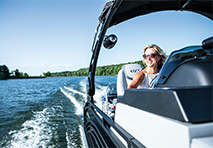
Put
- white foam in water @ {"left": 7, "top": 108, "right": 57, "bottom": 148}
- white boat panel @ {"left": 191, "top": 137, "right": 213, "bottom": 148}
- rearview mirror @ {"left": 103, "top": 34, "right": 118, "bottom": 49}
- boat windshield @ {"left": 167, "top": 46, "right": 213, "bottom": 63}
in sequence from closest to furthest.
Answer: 1. white boat panel @ {"left": 191, "top": 137, "right": 213, "bottom": 148}
2. boat windshield @ {"left": 167, "top": 46, "right": 213, "bottom": 63}
3. rearview mirror @ {"left": 103, "top": 34, "right": 118, "bottom": 49}
4. white foam in water @ {"left": 7, "top": 108, "right": 57, "bottom": 148}

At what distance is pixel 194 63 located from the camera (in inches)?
29.4

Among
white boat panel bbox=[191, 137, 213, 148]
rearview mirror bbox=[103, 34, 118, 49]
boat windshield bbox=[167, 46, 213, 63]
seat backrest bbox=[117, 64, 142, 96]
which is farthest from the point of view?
seat backrest bbox=[117, 64, 142, 96]

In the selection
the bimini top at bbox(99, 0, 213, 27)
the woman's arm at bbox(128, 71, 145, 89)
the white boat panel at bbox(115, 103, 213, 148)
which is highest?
the bimini top at bbox(99, 0, 213, 27)

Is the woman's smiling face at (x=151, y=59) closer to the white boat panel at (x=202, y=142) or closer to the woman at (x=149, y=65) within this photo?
the woman at (x=149, y=65)

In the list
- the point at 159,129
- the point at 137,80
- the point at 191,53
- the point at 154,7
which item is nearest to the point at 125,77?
the point at 137,80

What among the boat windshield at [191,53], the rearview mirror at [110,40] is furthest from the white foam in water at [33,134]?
the boat windshield at [191,53]

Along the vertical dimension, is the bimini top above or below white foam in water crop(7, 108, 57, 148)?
above

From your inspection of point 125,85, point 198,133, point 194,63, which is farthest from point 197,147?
point 125,85

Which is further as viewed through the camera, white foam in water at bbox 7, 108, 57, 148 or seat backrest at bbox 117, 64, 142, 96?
white foam in water at bbox 7, 108, 57, 148

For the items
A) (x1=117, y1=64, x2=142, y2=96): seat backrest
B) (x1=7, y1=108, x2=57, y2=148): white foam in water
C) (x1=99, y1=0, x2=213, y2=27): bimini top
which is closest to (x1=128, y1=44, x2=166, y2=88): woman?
(x1=117, y1=64, x2=142, y2=96): seat backrest

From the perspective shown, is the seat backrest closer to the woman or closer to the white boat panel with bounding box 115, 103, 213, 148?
the woman

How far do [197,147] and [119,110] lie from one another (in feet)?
2.10

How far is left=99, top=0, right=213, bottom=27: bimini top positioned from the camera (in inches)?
104

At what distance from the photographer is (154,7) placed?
Answer: 9.16 ft
